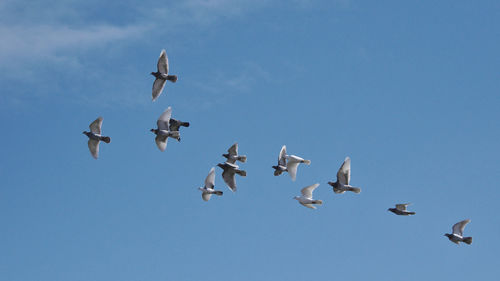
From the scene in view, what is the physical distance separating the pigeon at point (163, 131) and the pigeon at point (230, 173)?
15.0 feet

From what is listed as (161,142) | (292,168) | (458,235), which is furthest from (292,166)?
(458,235)

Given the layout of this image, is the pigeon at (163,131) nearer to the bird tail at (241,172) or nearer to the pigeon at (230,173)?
the pigeon at (230,173)

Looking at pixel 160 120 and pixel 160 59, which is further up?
pixel 160 59

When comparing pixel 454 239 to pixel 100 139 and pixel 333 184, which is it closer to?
pixel 333 184

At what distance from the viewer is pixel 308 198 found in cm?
5797

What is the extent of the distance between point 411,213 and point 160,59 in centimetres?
2171

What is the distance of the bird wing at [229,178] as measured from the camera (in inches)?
2339

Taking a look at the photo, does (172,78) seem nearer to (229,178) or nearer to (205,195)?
(229,178)

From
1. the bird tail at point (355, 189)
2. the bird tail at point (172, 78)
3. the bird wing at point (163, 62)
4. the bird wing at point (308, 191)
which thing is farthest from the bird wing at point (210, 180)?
the bird tail at point (355, 189)

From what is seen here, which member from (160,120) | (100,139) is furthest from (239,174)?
(100,139)

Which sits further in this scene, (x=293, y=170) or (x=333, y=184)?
(x=293, y=170)

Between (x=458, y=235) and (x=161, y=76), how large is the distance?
980 inches

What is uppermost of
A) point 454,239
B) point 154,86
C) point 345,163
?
point 154,86

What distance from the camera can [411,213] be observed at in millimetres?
56562
